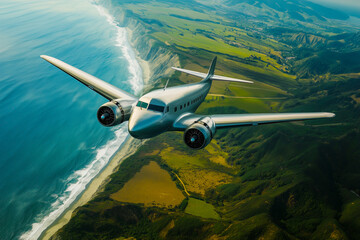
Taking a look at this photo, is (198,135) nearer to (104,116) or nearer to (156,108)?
(156,108)

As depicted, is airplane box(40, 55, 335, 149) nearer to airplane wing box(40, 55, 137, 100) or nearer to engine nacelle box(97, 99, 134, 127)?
engine nacelle box(97, 99, 134, 127)

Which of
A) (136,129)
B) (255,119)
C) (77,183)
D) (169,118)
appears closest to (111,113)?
(136,129)

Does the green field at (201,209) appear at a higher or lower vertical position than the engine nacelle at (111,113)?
lower

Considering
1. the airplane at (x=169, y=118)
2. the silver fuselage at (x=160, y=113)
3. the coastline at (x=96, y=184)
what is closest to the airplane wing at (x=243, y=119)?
the airplane at (x=169, y=118)

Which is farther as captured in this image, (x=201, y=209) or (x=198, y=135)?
(x=201, y=209)

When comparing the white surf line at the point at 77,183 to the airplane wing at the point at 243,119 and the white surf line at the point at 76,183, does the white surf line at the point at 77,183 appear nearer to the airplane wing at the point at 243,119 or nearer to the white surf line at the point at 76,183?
the white surf line at the point at 76,183

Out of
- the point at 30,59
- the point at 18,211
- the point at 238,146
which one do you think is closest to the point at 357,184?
the point at 238,146
